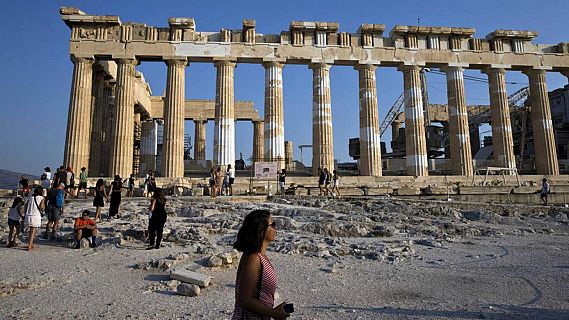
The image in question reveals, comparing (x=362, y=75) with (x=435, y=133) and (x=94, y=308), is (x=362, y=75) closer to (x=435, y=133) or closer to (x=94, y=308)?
(x=435, y=133)

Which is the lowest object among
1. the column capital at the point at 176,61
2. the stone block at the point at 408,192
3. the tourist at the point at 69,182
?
the stone block at the point at 408,192

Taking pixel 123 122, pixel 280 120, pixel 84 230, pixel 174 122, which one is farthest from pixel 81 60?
pixel 84 230

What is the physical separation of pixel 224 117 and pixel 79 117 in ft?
30.8

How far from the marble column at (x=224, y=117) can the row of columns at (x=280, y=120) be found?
7 centimetres

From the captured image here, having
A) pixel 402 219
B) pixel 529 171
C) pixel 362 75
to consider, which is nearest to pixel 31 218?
pixel 402 219

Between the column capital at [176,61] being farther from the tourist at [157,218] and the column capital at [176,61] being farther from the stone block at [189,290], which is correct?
the stone block at [189,290]

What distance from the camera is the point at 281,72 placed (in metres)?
26.9

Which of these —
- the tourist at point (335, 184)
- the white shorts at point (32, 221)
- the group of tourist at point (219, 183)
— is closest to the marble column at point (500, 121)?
the tourist at point (335, 184)

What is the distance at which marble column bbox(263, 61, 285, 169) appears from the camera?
25.8 m

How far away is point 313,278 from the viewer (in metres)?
6.76

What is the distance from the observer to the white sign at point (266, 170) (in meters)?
21.4

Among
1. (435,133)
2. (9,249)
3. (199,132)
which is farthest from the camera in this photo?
(435,133)

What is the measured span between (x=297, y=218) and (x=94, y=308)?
28.3 ft

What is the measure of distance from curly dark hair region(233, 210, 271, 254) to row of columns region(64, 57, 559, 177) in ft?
74.2
